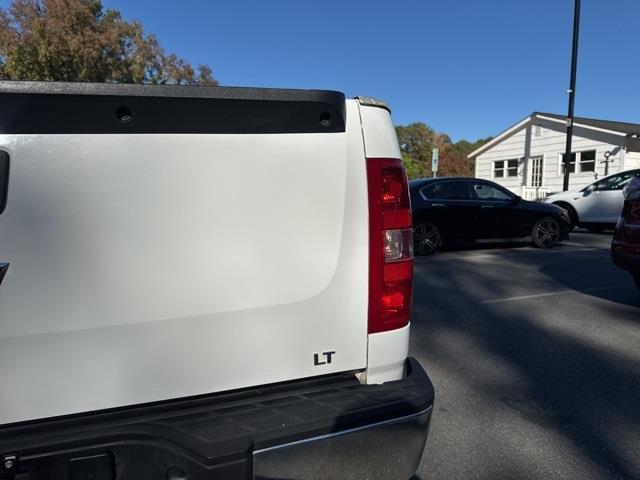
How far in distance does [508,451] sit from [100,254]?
7.64 feet

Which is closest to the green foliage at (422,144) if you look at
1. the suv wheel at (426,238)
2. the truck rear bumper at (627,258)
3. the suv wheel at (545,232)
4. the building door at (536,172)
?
the building door at (536,172)

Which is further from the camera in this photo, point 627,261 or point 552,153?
point 552,153

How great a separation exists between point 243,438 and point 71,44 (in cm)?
2264

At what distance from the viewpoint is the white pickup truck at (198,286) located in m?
1.32

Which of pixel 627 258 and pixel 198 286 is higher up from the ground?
pixel 198 286

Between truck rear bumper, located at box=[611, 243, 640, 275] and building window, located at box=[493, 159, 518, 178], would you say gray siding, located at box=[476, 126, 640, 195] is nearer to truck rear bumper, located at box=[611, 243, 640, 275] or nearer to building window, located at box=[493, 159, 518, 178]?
building window, located at box=[493, 159, 518, 178]

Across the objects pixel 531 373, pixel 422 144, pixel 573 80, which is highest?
pixel 422 144

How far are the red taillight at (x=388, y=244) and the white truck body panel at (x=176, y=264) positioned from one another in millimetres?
48

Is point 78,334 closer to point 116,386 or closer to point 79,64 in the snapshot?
point 116,386

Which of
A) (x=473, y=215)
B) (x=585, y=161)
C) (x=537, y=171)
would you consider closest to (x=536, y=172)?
(x=537, y=171)

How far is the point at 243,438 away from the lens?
1.36 m

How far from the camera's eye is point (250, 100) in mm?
1521

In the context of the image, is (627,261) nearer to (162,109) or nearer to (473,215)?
(473,215)

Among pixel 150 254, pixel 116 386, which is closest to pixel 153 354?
pixel 116 386
